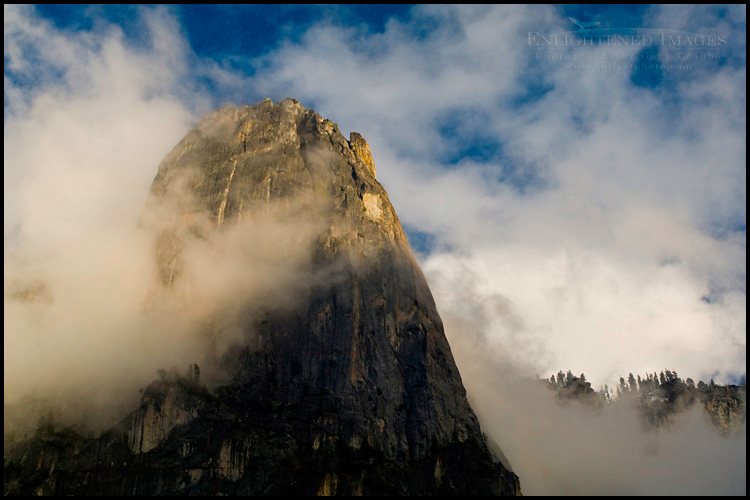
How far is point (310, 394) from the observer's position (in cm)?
14400

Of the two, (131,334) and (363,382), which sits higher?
(131,334)

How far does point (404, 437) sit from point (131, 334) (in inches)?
2817

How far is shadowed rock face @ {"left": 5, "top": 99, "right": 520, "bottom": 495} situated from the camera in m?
128

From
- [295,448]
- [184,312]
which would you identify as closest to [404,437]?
[295,448]

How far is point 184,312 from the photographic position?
16612 cm

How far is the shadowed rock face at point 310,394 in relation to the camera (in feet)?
419

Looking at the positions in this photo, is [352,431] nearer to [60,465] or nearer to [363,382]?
[363,382]

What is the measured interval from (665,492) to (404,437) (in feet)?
301

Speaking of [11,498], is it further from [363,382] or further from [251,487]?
[363,382]

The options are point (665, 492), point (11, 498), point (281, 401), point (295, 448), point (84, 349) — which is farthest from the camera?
point (665, 492)

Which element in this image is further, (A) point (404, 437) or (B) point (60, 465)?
(A) point (404, 437)

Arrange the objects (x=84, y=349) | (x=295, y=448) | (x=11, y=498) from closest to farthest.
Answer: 1. (x=11, y=498)
2. (x=295, y=448)
3. (x=84, y=349)

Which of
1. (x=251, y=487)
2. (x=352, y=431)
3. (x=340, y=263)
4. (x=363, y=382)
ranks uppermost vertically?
(x=340, y=263)

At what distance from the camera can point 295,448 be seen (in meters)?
133
